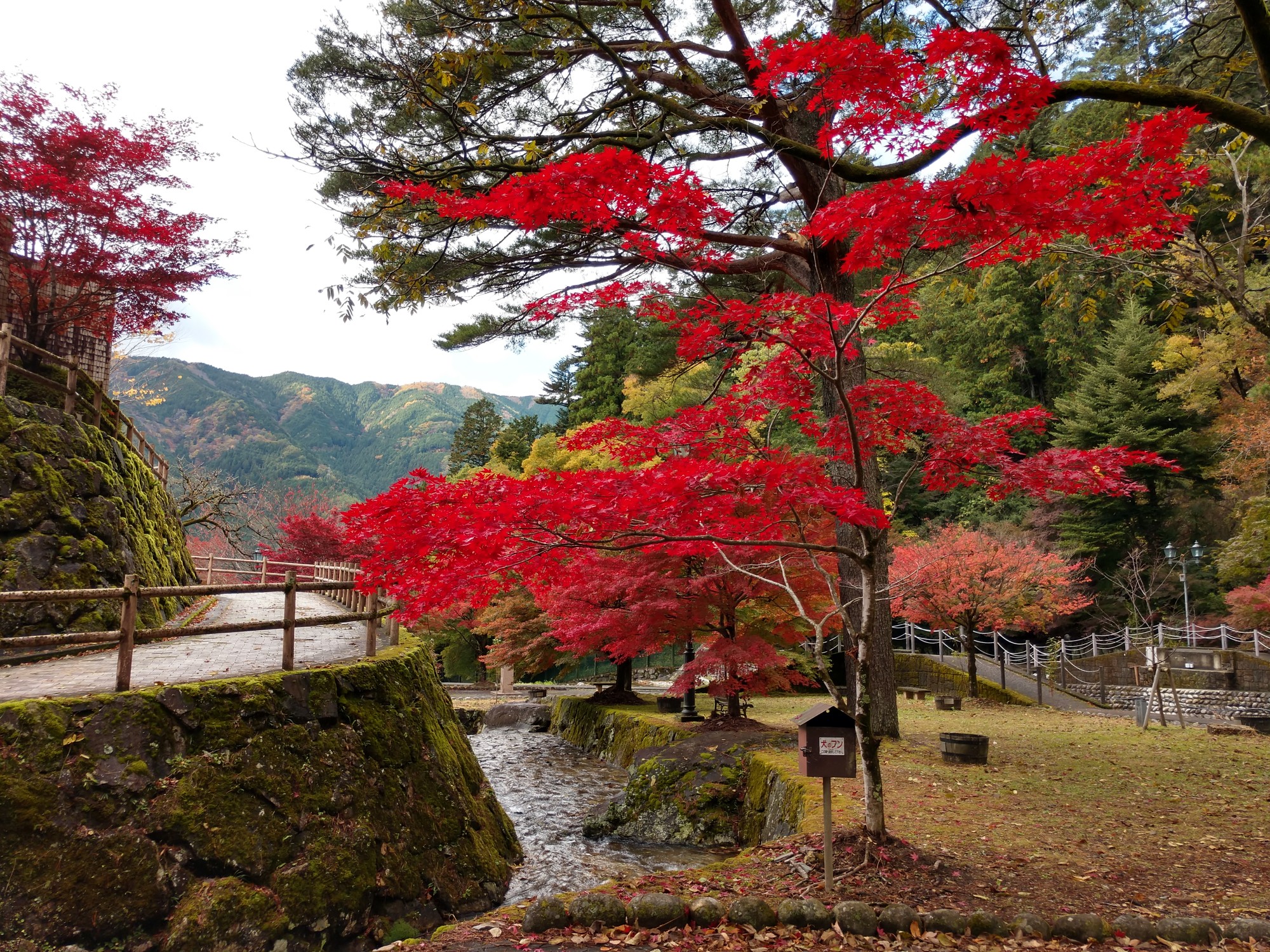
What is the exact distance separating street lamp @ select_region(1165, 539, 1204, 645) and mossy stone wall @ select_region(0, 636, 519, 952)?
2012cm

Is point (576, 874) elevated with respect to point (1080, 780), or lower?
lower

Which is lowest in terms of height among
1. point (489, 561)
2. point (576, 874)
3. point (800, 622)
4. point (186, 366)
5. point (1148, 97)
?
point (576, 874)

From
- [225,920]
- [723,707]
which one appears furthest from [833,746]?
[723,707]

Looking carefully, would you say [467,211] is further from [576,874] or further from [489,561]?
[576,874]

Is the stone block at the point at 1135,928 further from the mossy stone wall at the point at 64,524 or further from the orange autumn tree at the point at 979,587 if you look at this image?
the orange autumn tree at the point at 979,587

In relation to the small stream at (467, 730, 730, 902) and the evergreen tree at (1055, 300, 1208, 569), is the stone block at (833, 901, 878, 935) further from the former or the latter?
the evergreen tree at (1055, 300, 1208, 569)

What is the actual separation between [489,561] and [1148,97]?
239 inches

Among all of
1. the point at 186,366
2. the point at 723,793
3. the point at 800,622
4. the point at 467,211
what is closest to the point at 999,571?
the point at 800,622

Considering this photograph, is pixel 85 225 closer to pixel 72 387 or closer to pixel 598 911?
pixel 72 387

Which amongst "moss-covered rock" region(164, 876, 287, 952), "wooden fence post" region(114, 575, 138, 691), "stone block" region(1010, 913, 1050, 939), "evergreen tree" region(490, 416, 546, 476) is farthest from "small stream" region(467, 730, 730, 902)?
"evergreen tree" region(490, 416, 546, 476)

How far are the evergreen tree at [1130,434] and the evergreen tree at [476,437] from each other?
2710cm

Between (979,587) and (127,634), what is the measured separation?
17.4m

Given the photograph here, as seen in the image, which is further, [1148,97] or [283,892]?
[1148,97]

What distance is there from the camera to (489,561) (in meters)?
5.17
